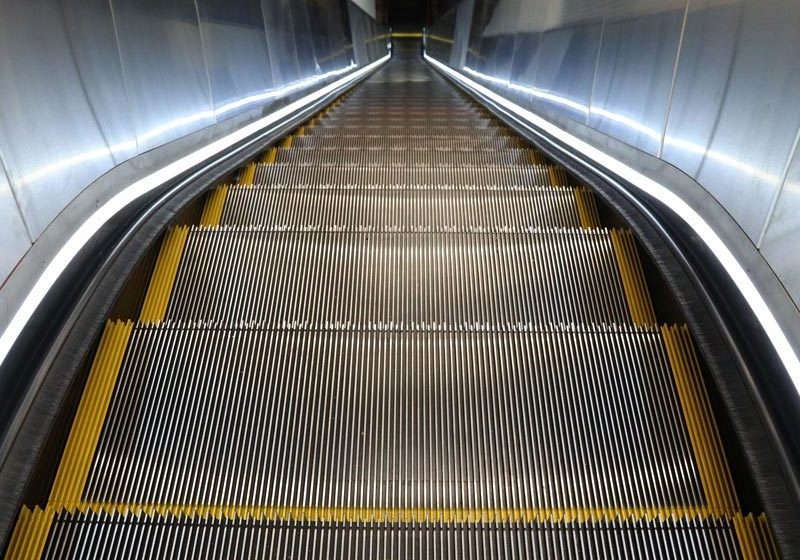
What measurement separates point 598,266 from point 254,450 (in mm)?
1836

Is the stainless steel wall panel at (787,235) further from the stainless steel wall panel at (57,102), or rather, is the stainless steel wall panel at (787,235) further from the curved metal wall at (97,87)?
the stainless steel wall panel at (57,102)

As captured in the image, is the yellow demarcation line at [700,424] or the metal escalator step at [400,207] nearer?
the yellow demarcation line at [700,424]

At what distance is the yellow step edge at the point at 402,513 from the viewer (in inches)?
70.7

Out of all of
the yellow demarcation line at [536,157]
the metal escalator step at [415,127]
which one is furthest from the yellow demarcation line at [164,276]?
the metal escalator step at [415,127]

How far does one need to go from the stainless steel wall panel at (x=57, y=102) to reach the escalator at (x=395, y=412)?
1.78 feet

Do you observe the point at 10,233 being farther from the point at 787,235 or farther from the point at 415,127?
the point at 415,127

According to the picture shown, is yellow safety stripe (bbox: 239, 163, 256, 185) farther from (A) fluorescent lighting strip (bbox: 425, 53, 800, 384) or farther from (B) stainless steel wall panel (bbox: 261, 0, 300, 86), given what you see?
(B) stainless steel wall panel (bbox: 261, 0, 300, 86)

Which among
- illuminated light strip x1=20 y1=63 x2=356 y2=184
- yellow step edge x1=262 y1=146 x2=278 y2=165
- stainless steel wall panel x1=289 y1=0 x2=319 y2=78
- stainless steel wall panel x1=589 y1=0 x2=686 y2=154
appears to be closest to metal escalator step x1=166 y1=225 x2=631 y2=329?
illuminated light strip x1=20 y1=63 x2=356 y2=184

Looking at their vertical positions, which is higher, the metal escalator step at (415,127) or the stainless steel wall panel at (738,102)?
the metal escalator step at (415,127)

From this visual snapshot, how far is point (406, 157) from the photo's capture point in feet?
16.0

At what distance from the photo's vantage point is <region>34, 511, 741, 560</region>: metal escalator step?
1.70 m

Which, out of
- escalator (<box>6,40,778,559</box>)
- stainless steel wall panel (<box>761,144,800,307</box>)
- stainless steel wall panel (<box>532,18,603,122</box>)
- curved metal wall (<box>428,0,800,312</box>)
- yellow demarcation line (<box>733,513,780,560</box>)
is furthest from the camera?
stainless steel wall panel (<box>532,18,603,122</box>)

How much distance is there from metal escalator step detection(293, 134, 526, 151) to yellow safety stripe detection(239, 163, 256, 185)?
962 millimetres

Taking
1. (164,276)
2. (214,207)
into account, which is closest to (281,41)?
(214,207)
